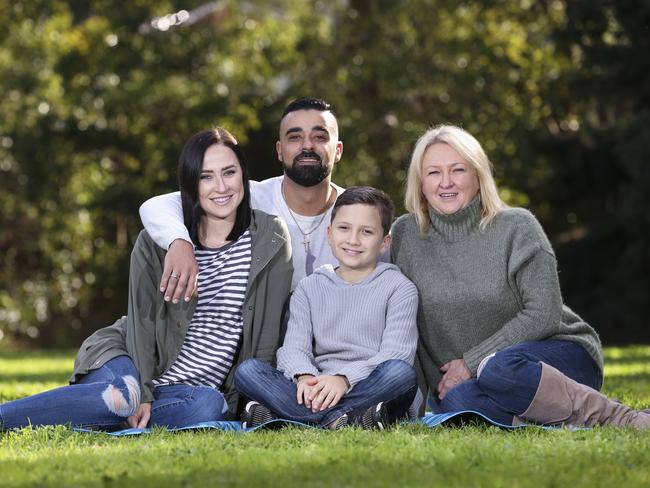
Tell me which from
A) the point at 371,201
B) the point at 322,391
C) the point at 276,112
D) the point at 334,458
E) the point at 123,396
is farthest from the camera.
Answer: the point at 276,112

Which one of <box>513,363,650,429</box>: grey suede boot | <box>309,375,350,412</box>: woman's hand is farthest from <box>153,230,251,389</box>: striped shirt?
<box>513,363,650,429</box>: grey suede boot

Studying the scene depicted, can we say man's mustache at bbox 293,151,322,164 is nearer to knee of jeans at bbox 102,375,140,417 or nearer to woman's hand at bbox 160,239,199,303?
woman's hand at bbox 160,239,199,303

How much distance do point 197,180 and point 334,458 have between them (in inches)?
77.4

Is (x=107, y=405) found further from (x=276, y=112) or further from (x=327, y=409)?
(x=276, y=112)

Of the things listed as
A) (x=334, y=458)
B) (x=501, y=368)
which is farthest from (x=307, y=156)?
(x=334, y=458)

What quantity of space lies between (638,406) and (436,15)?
13.4 meters

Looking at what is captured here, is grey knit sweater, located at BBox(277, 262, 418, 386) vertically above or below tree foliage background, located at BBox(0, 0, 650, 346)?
below

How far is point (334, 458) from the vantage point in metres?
4.39

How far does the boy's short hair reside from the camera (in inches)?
223

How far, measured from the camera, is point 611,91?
15.9 metres

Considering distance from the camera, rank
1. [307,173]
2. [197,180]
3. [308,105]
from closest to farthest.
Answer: [197,180] → [307,173] → [308,105]

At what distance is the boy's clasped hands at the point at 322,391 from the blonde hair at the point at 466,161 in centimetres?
97

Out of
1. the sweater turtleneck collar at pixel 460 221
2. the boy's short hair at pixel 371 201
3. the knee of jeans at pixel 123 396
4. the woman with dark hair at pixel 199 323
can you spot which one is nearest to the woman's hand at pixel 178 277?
the woman with dark hair at pixel 199 323

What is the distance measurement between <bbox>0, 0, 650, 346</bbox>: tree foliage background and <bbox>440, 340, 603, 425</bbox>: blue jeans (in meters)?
10.7
